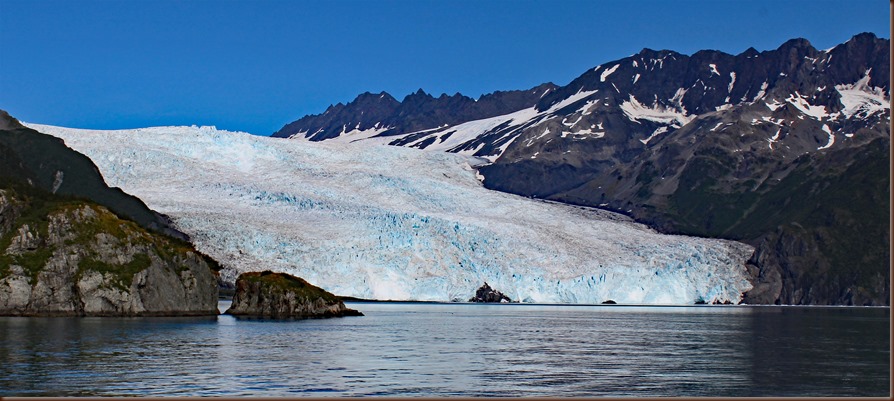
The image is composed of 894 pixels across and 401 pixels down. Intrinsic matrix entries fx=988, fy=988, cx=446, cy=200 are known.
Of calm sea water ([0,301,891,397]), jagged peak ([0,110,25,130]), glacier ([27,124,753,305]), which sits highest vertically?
jagged peak ([0,110,25,130])

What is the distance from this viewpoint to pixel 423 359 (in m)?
39.3

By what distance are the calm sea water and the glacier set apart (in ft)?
96.0

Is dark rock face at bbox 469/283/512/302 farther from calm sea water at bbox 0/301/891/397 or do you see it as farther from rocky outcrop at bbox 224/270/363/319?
calm sea water at bbox 0/301/891/397

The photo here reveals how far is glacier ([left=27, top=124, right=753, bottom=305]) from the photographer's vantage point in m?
91.4

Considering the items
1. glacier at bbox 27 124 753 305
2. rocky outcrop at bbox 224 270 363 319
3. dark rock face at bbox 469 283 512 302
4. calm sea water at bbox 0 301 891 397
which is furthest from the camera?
dark rock face at bbox 469 283 512 302

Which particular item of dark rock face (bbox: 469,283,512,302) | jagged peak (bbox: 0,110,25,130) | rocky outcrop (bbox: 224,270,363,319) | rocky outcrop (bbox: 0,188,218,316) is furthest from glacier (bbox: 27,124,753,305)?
rocky outcrop (bbox: 0,188,218,316)

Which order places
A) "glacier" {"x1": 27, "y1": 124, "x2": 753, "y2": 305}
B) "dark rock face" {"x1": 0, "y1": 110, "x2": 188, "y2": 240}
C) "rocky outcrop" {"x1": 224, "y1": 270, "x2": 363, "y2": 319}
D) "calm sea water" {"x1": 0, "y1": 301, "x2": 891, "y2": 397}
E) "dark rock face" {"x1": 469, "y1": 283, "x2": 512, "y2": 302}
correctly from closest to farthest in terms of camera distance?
"calm sea water" {"x1": 0, "y1": 301, "x2": 891, "y2": 397} < "rocky outcrop" {"x1": 224, "y1": 270, "x2": 363, "y2": 319} < "glacier" {"x1": 27, "y1": 124, "x2": 753, "y2": 305} < "dark rock face" {"x1": 0, "y1": 110, "x2": 188, "y2": 240} < "dark rock face" {"x1": 469, "y1": 283, "x2": 512, "y2": 302}

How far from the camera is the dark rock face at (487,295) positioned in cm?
9650

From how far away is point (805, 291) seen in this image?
135500mm

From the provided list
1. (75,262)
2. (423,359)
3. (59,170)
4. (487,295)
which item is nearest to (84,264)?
(75,262)

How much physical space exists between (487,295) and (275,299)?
3140 centimetres

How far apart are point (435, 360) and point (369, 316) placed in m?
35.5

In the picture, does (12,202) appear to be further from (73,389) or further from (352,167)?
(352,167)

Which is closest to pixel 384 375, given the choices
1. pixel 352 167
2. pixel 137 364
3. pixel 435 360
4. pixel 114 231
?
pixel 435 360
